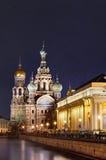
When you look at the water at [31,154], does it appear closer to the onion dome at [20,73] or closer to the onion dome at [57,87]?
the onion dome at [57,87]

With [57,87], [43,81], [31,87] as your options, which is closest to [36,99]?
[31,87]

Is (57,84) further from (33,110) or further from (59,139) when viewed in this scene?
(59,139)

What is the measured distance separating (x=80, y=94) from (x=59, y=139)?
35973mm

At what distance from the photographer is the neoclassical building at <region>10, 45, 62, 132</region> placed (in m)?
148

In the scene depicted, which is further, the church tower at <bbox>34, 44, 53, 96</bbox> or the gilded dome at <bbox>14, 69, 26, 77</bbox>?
the gilded dome at <bbox>14, 69, 26, 77</bbox>

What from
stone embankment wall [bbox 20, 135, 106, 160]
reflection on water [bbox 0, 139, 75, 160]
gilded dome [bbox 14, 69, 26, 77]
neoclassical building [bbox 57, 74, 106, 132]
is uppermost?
gilded dome [bbox 14, 69, 26, 77]

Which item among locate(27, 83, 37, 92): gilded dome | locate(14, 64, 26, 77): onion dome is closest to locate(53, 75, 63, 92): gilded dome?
locate(27, 83, 37, 92): gilded dome


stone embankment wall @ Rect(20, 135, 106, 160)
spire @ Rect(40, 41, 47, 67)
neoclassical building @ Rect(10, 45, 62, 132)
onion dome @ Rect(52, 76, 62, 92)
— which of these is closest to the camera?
stone embankment wall @ Rect(20, 135, 106, 160)

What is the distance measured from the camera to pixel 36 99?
491 feet

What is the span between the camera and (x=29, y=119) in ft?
486

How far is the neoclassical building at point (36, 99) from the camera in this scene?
148m

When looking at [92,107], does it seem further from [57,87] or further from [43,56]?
[43,56]


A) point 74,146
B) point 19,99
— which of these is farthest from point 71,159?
point 19,99

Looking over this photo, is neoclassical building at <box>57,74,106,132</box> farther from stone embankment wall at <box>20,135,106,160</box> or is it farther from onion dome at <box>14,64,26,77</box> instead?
onion dome at <box>14,64,26,77</box>
